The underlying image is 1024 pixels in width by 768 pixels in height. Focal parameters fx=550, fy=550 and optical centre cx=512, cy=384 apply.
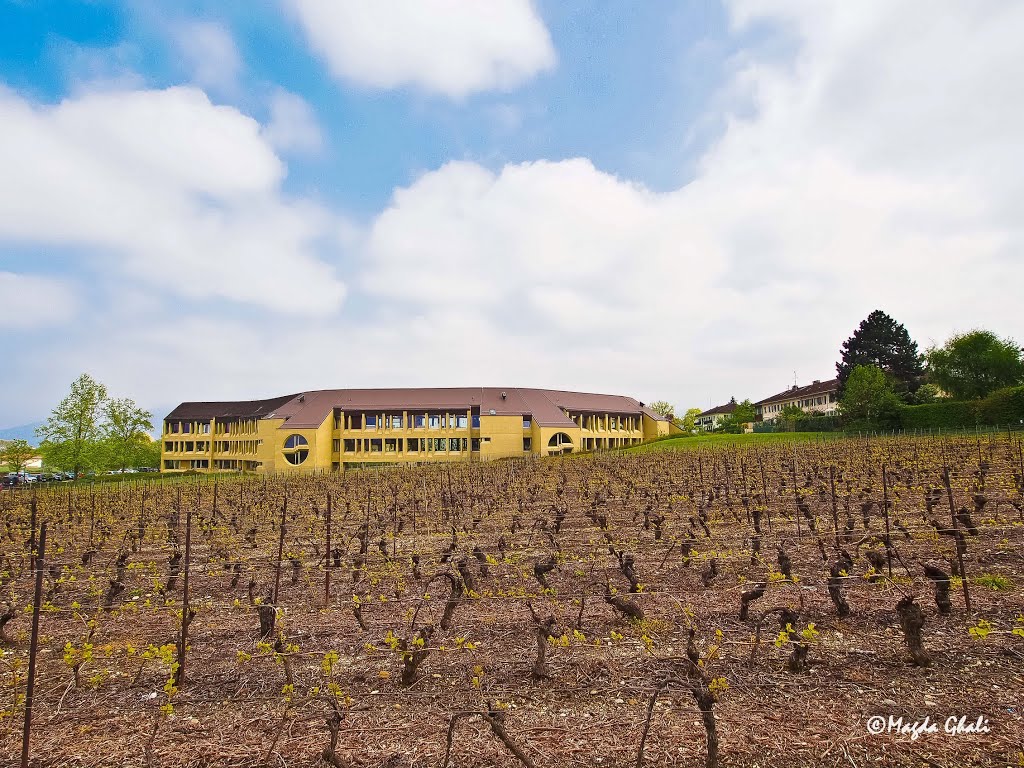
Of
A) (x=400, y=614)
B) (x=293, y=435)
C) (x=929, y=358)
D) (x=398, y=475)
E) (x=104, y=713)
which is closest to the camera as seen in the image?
(x=104, y=713)

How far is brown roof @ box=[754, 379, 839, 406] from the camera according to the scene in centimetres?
7593

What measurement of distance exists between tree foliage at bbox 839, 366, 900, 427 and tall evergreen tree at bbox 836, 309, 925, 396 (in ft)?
37.1

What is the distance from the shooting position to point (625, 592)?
26.2 feet

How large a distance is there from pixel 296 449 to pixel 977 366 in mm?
63544

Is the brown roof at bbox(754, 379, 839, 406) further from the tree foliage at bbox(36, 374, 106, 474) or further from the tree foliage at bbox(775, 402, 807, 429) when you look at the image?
the tree foliage at bbox(36, 374, 106, 474)

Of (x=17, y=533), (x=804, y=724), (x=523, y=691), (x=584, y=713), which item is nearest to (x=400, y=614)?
(x=523, y=691)

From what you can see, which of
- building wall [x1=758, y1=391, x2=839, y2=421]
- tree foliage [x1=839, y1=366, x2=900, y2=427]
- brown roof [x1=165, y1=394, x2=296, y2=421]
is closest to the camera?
tree foliage [x1=839, y1=366, x2=900, y2=427]

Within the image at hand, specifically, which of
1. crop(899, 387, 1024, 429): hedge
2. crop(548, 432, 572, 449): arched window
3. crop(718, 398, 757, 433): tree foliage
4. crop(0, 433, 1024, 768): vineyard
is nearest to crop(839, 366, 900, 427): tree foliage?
crop(899, 387, 1024, 429): hedge

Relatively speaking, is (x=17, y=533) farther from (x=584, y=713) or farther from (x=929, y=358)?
(x=929, y=358)

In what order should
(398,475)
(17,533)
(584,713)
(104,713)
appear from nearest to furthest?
(584,713), (104,713), (17,533), (398,475)

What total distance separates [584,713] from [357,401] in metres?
52.0

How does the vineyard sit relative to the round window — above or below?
below

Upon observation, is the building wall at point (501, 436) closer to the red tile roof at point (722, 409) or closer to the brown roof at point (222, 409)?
the brown roof at point (222, 409)

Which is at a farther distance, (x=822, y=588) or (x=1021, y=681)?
(x=822, y=588)
